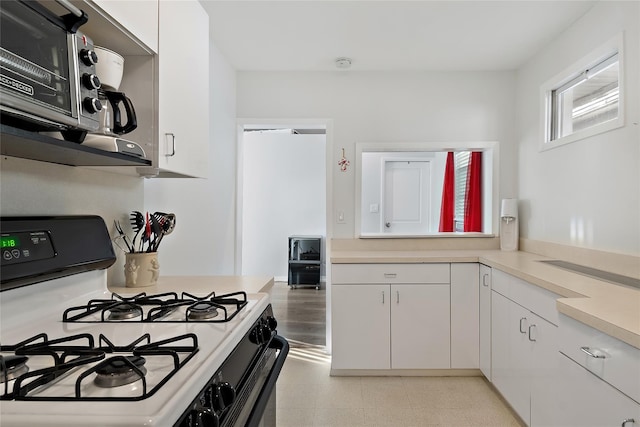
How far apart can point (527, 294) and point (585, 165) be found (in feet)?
3.22

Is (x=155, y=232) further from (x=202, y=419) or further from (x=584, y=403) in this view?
Answer: (x=584, y=403)

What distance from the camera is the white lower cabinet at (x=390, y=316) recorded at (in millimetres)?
2826

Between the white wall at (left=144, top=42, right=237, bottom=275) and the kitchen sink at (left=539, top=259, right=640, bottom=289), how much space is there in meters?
2.10

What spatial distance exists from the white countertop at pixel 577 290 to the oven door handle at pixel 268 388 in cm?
101

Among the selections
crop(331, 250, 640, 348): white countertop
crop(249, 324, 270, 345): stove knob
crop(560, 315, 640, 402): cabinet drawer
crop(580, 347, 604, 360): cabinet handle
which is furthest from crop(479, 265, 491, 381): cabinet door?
crop(249, 324, 270, 345): stove knob

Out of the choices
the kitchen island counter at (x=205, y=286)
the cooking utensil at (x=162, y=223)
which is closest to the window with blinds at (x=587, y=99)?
the kitchen island counter at (x=205, y=286)

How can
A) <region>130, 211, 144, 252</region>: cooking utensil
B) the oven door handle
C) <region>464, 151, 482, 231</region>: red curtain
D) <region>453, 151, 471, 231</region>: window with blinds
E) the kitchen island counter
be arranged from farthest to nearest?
<region>453, 151, 471, 231</region>: window with blinds, <region>464, 151, 482, 231</region>: red curtain, <region>130, 211, 144, 252</region>: cooking utensil, the kitchen island counter, the oven door handle

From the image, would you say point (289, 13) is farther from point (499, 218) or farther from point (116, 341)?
point (499, 218)

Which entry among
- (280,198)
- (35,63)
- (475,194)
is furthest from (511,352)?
(280,198)

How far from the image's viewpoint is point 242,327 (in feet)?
3.39

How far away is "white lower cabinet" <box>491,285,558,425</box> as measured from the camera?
1.81 meters

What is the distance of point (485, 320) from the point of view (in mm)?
2701

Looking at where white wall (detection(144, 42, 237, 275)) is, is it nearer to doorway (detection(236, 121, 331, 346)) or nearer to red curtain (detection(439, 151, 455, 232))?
red curtain (detection(439, 151, 455, 232))

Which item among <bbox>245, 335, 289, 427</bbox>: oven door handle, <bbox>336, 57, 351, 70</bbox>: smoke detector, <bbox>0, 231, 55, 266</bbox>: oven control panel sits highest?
<bbox>336, 57, 351, 70</bbox>: smoke detector
